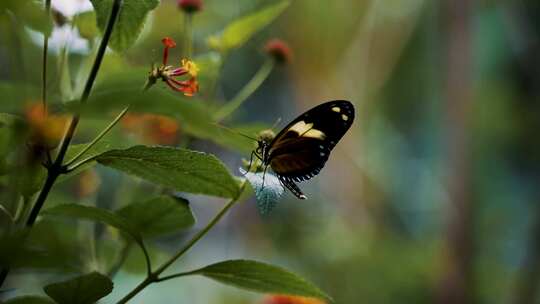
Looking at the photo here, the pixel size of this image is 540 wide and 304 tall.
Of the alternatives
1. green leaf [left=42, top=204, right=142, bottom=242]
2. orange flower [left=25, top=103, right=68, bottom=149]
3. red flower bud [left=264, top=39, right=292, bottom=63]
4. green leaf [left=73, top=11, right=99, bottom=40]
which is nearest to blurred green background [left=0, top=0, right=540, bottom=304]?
red flower bud [left=264, top=39, right=292, bottom=63]

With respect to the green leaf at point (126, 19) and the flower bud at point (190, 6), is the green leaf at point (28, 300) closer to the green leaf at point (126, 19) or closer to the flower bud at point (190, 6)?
the green leaf at point (126, 19)

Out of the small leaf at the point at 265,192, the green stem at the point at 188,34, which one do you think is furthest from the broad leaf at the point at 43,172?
the green stem at the point at 188,34

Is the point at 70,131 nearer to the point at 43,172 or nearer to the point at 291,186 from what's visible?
the point at 43,172

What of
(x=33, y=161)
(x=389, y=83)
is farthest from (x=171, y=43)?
(x=389, y=83)

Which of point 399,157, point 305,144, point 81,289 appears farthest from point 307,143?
point 399,157

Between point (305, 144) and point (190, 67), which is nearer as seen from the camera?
point (190, 67)

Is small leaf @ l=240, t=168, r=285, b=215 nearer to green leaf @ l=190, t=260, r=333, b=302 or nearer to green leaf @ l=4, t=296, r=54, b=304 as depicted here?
green leaf @ l=190, t=260, r=333, b=302

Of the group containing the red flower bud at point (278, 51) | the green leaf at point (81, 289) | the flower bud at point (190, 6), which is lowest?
the green leaf at point (81, 289)
